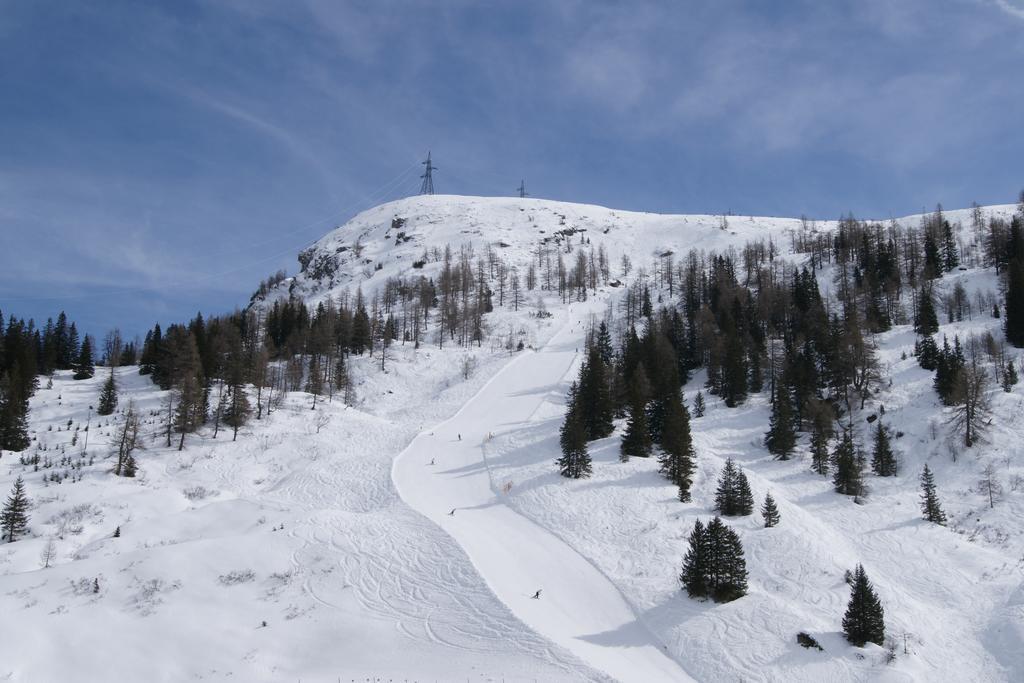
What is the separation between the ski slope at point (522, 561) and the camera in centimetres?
2180

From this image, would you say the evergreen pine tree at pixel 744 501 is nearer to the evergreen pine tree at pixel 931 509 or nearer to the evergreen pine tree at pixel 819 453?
the evergreen pine tree at pixel 931 509

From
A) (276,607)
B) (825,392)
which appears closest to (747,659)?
(276,607)

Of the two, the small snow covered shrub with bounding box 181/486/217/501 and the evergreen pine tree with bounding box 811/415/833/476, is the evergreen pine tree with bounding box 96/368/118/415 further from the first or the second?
the evergreen pine tree with bounding box 811/415/833/476

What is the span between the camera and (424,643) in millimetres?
22531

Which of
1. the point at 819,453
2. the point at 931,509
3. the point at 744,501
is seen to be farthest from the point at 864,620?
the point at 819,453

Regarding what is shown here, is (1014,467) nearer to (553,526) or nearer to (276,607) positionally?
(553,526)

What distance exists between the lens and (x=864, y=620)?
2122 centimetres

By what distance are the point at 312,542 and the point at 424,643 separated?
1164cm

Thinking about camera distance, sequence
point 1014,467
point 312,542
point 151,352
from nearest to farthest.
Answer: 1. point 312,542
2. point 1014,467
3. point 151,352

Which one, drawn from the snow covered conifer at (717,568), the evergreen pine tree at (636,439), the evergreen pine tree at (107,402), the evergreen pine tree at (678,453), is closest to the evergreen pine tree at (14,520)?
the evergreen pine tree at (107,402)

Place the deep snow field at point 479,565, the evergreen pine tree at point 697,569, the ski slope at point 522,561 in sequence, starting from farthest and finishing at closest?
the evergreen pine tree at point 697,569 → the ski slope at point 522,561 → the deep snow field at point 479,565

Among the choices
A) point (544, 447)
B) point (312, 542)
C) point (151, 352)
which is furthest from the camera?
point (151, 352)

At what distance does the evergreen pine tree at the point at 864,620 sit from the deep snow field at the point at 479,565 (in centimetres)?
51

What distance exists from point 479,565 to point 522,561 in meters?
2.63
